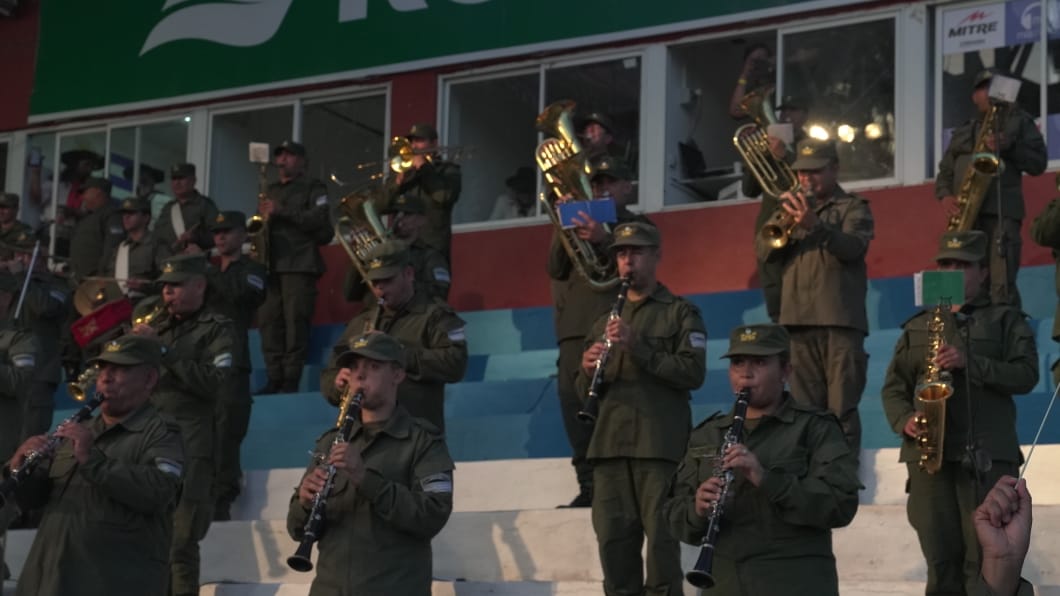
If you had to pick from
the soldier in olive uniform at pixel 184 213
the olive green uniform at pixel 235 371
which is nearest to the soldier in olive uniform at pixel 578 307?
the olive green uniform at pixel 235 371

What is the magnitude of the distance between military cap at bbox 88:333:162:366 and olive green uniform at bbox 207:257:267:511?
7.56ft

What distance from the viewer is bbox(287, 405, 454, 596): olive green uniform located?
275 inches

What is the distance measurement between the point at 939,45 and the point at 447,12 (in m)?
4.41

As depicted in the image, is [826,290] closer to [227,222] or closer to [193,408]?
[193,408]

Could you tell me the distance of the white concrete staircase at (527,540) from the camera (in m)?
8.53

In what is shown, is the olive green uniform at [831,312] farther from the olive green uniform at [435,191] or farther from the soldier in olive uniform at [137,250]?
the soldier in olive uniform at [137,250]

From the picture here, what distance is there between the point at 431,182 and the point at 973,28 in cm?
420

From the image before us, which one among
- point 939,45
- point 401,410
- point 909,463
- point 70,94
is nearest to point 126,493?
point 401,410

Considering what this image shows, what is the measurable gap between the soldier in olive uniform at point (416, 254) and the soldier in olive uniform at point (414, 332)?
2.03 metres

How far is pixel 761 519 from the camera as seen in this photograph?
6488 millimetres

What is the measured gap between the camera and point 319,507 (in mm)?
7043

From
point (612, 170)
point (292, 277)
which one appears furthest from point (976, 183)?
point (292, 277)

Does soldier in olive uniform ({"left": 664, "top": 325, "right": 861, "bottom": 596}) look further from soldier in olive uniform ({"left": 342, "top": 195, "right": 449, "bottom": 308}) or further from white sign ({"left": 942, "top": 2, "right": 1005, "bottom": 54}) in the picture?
white sign ({"left": 942, "top": 2, "right": 1005, "bottom": 54})

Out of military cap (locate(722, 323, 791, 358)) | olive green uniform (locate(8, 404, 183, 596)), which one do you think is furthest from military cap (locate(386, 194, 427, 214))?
military cap (locate(722, 323, 791, 358))
